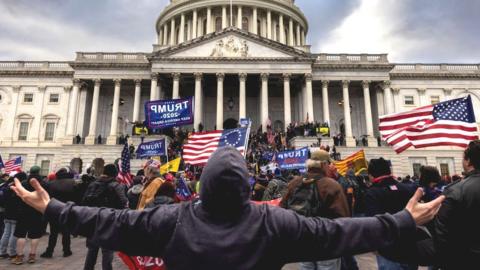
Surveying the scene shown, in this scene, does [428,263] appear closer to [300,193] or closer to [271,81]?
[300,193]

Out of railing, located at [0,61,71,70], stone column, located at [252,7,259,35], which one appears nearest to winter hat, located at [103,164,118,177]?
railing, located at [0,61,71,70]

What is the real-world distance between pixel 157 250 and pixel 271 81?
40171mm

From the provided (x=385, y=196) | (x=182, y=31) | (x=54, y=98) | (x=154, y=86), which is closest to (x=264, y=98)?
(x=154, y=86)

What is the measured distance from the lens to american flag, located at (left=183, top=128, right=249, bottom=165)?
38.3ft

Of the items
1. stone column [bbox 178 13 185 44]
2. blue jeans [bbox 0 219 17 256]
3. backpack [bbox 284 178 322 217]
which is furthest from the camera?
stone column [bbox 178 13 185 44]

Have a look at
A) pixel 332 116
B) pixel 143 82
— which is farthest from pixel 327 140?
pixel 143 82

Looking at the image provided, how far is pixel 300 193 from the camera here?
4.68 meters

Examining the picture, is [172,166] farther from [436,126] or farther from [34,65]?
[34,65]

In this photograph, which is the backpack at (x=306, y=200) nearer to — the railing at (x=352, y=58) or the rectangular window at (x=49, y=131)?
the railing at (x=352, y=58)

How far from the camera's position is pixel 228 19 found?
55312 millimetres

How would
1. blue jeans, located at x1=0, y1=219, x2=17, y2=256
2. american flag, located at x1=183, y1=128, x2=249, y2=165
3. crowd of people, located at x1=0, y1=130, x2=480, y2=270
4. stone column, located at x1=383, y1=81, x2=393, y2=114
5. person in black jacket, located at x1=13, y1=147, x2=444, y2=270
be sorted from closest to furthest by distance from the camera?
person in black jacket, located at x1=13, y1=147, x2=444, y2=270, crowd of people, located at x1=0, y1=130, x2=480, y2=270, blue jeans, located at x1=0, y1=219, x2=17, y2=256, american flag, located at x1=183, y1=128, x2=249, y2=165, stone column, located at x1=383, y1=81, x2=393, y2=114

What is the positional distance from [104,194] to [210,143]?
18.8ft

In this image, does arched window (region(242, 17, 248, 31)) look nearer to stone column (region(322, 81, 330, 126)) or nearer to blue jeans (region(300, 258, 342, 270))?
stone column (region(322, 81, 330, 126))

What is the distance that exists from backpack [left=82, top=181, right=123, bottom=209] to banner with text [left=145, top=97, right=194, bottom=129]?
6657mm
